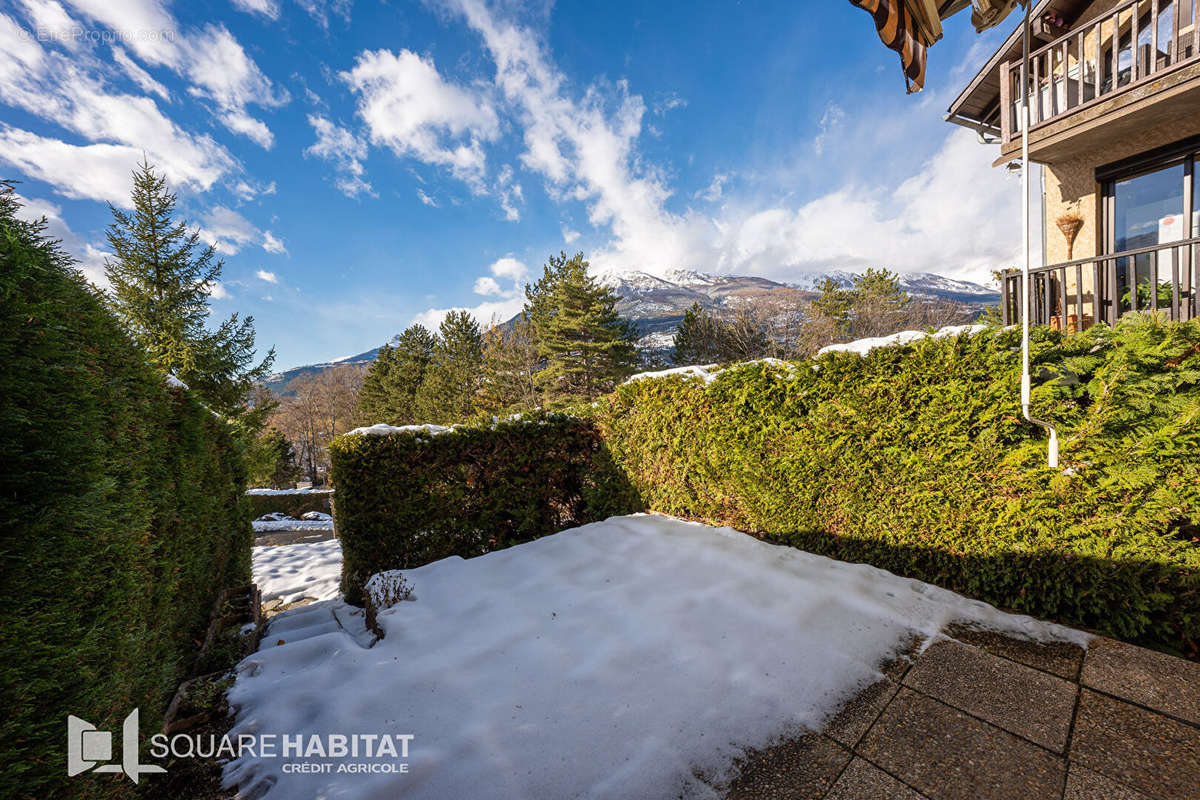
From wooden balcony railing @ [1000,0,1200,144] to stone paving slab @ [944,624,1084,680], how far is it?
5491 millimetres

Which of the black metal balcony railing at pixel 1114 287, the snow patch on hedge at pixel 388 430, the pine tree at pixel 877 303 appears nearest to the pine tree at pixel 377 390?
the snow patch on hedge at pixel 388 430

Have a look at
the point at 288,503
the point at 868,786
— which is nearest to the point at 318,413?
the point at 288,503

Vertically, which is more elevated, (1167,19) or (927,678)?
(1167,19)

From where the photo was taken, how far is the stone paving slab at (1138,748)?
1.71 m

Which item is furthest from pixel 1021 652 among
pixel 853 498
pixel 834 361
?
pixel 834 361

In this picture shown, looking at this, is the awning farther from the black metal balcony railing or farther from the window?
the window

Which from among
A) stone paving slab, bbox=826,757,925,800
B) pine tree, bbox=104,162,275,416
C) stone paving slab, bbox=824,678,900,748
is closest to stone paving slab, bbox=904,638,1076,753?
stone paving slab, bbox=824,678,900,748

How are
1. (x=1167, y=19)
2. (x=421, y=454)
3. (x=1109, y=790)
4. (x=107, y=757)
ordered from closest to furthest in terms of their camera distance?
1. (x=107, y=757)
2. (x=1109, y=790)
3. (x=421, y=454)
4. (x=1167, y=19)

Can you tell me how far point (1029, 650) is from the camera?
2531 mm

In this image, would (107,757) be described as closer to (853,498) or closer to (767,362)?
(853,498)

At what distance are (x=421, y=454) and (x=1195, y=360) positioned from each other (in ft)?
20.3

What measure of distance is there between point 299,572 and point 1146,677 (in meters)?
10.3

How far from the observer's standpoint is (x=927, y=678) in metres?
2.37

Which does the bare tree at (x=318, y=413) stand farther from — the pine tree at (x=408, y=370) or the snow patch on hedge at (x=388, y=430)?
the snow patch on hedge at (x=388, y=430)
